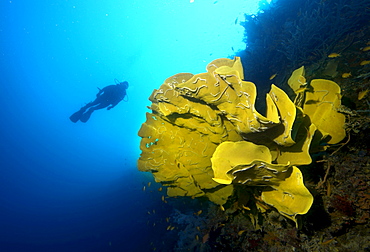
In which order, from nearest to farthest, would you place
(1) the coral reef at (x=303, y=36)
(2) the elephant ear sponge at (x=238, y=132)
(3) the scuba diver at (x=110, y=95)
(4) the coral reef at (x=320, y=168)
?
(2) the elephant ear sponge at (x=238, y=132) → (4) the coral reef at (x=320, y=168) → (1) the coral reef at (x=303, y=36) → (3) the scuba diver at (x=110, y=95)

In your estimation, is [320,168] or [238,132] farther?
[320,168]

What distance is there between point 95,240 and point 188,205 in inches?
582

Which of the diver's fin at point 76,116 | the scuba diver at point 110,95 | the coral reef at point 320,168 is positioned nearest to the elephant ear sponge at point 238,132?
the coral reef at point 320,168

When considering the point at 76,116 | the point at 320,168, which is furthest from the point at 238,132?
the point at 76,116

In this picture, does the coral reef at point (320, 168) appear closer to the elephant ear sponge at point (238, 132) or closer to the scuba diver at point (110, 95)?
the elephant ear sponge at point (238, 132)

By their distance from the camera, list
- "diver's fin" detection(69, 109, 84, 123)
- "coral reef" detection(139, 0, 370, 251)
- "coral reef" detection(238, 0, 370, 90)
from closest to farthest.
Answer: "coral reef" detection(139, 0, 370, 251), "coral reef" detection(238, 0, 370, 90), "diver's fin" detection(69, 109, 84, 123)

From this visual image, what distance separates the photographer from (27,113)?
5178 centimetres

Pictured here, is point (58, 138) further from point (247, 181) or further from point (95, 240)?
point (247, 181)

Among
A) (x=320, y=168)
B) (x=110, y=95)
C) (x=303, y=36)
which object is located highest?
(x=110, y=95)

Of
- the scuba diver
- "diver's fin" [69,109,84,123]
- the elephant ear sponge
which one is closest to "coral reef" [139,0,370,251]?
the elephant ear sponge

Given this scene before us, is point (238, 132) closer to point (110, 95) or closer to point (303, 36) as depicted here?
point (303, 36)

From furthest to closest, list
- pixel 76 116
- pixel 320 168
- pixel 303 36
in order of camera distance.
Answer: pixel 76 116, pixel 303 36, pixel 320 168

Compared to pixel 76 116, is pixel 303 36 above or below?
below

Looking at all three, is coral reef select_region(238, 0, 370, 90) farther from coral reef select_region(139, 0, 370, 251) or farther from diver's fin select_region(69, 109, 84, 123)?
diver's fin select_region(69, 109, 84, 123)
